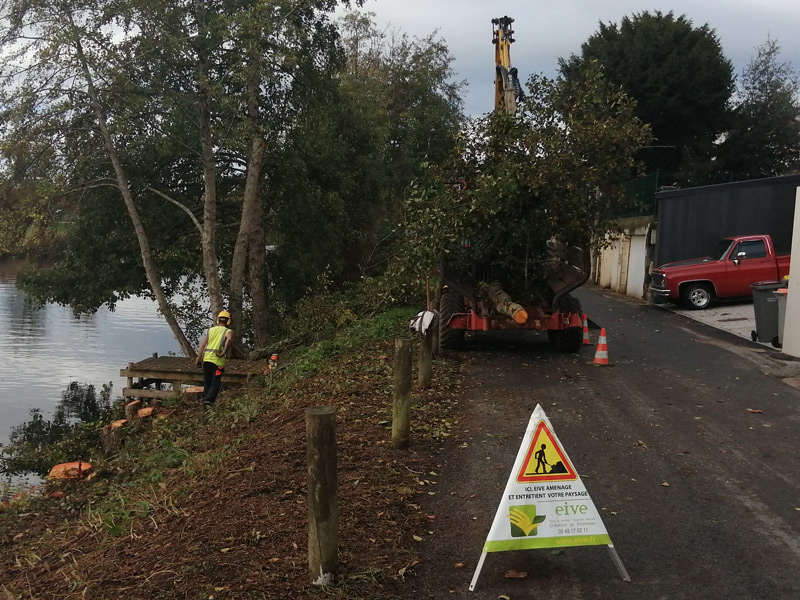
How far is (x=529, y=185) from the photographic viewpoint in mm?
11578

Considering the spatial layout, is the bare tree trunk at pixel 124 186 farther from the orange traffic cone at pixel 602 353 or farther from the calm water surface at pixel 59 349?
the orange traffic cone at pixel 602 353

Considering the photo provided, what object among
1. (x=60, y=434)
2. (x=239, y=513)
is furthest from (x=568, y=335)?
(x=60, y=434)

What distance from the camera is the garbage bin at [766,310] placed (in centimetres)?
1395

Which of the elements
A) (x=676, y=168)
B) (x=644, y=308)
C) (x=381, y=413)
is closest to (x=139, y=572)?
(x=381, y=413)

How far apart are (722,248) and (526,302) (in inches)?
425

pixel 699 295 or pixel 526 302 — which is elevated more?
pixel 699 295

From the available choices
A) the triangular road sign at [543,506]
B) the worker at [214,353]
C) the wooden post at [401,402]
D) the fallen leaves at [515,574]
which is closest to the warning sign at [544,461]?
the triangular road sign at [543,506]

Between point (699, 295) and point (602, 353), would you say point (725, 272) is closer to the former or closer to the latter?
point (699, 295)

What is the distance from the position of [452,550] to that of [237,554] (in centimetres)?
145

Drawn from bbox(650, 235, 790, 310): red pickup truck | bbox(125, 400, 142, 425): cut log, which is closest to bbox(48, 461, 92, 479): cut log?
bbox(125, 400, 142, 425): cut log

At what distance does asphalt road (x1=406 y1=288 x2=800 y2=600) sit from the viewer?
4.54 m

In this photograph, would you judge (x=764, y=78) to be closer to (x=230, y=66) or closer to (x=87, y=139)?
(x=230, y=66)

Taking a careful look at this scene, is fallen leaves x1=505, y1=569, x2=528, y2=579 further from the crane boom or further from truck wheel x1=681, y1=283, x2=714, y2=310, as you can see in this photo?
truck wheel x1=681, y1=283, x2=714, y2=310

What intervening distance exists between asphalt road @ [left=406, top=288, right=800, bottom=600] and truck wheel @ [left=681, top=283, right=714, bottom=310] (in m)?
7.88
